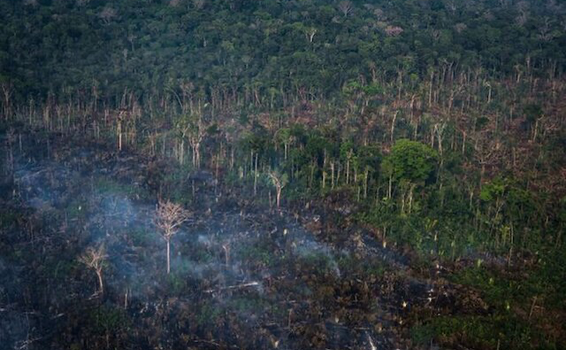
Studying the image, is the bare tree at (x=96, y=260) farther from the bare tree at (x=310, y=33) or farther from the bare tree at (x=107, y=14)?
the bare tree at (x=107, y=14)

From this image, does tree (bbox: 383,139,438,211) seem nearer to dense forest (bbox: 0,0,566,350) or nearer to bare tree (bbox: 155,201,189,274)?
dense forest (bbox: 0,0,566,350)

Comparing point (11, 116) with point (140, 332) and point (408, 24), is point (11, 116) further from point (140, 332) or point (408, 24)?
point (408, 24)

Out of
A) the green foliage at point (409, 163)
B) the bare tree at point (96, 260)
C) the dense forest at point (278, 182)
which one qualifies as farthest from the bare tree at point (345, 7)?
the bare tree at point (96, 260)

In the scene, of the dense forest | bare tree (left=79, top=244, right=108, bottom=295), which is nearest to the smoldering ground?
the dense forest

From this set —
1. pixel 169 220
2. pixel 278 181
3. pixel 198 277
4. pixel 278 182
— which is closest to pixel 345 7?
pixel 278 181

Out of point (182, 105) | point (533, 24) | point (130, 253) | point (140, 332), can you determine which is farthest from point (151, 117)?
point (533, 24)

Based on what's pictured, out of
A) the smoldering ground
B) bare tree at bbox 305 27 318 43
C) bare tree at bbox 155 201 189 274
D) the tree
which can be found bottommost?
the smoldering ground
